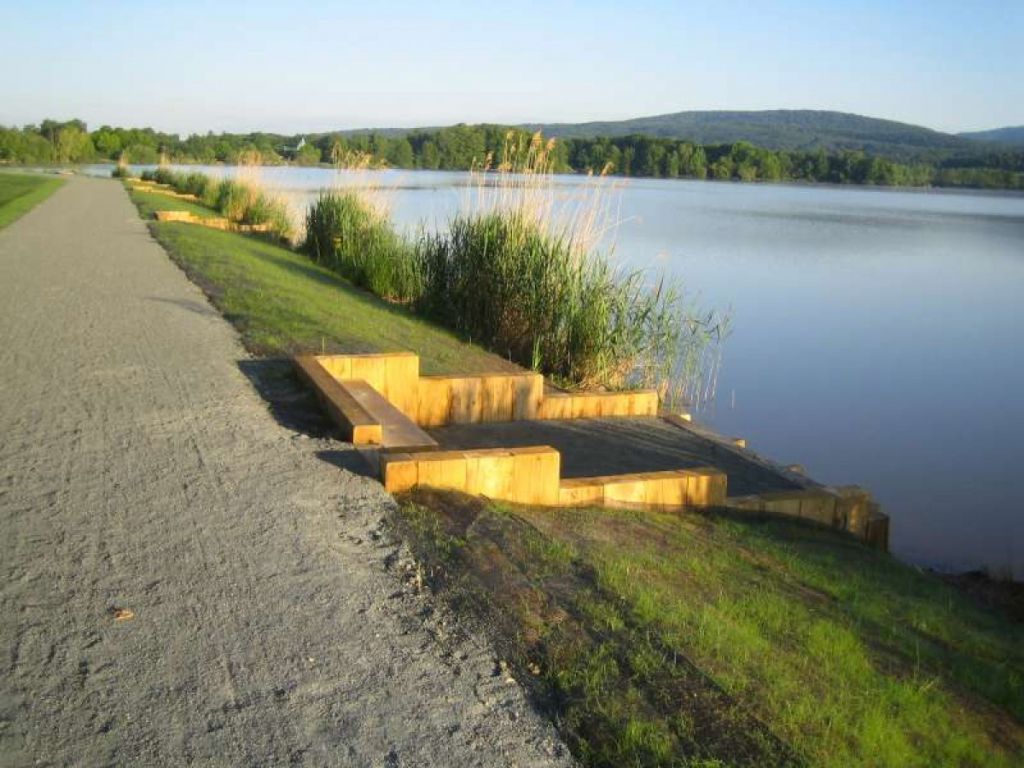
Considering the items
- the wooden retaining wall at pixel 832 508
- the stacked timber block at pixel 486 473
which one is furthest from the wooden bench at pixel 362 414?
the wooden retaining wall at pixel 832 508

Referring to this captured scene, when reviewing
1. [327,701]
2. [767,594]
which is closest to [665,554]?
[767,594]

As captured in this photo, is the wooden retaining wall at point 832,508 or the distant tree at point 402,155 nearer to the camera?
the wooden retaining wall at point 832,508

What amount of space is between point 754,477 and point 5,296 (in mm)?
6681

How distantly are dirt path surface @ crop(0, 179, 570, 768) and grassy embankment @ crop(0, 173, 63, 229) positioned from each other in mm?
13599

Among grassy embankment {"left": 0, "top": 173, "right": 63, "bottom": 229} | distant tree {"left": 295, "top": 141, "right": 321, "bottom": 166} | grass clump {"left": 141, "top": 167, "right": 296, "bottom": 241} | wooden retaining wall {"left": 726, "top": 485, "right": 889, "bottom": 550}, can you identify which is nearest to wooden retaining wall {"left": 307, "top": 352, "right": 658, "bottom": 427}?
wooden retaining wall {"left": 726, "top": 485, "right": 889, "bottom": 550}

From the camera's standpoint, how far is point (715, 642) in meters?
3.40

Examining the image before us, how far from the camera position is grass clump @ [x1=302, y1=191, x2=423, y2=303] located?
1215cm

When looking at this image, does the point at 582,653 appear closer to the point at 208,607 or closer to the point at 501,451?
the point at 208,607

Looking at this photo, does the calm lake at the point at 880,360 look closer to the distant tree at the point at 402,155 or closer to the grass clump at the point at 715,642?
the grass clump at the point at 715,642

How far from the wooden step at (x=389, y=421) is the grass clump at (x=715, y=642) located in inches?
32.4

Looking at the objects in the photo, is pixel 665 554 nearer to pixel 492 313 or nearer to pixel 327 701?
pixel 327 701

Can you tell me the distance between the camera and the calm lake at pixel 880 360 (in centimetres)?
844

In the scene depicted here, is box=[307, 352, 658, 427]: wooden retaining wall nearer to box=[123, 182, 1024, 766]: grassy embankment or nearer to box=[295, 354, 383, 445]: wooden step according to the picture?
box=[295, 354, 383, 445]: wooden step

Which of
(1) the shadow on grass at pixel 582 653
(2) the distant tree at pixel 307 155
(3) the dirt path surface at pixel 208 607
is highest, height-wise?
(2) the distant tree at pixel 307 155
